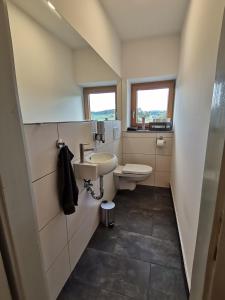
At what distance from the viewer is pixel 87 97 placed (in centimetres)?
173

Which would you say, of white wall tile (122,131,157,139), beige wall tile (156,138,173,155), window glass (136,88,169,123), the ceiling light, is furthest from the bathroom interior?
window glass (136,88,169,123)

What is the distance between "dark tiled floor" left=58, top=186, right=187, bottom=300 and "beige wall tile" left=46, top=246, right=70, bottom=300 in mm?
59

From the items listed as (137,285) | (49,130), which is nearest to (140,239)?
(137,285)

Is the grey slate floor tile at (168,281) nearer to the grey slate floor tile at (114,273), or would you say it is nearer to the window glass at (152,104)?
the grey slate floor tile at (114,273)

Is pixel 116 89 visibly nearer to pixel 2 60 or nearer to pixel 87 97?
pixel 87 97

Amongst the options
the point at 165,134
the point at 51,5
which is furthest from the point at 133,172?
the point at 51,5

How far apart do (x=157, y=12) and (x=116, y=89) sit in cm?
100

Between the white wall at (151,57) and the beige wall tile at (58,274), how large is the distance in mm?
2482

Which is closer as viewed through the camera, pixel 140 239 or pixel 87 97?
pixel 140 239

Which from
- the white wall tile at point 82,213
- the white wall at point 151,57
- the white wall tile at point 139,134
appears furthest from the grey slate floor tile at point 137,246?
the white wall at point 151,57

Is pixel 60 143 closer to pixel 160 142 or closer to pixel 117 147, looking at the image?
pixel 117 147

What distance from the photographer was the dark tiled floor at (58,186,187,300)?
1127 mm

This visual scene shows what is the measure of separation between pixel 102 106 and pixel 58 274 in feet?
5.85

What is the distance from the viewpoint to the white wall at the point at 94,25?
1.09 metres
